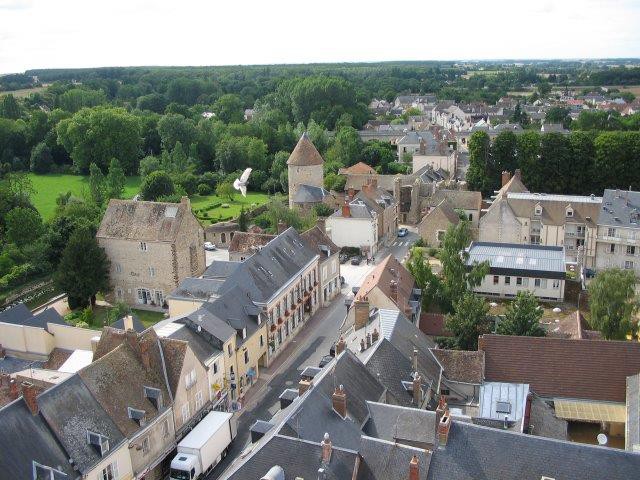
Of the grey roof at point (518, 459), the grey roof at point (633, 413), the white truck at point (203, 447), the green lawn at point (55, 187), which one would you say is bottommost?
the white truck at point (203, 447)

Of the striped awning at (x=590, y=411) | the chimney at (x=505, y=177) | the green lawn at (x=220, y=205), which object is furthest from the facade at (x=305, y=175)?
the striped awning at (x=590, y=411)

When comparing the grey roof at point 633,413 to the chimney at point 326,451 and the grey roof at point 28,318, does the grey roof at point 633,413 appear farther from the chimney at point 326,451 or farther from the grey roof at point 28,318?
the grey roof at point 28,318

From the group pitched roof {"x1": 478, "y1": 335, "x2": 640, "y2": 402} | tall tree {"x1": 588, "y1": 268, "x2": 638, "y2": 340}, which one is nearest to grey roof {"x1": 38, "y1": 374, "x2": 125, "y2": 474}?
pitched roof {"x1": 478, "y1": 335, "x2": 640, "y2": 402}

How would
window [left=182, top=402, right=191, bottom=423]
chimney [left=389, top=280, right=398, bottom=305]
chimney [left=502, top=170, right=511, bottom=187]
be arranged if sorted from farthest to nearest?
chimney [left=502, top=170, right=511, bottom=187] < chimney [left=389, top=280, right=398, bottom=305] < window [left=182, top=402, right=191, bottom=423]

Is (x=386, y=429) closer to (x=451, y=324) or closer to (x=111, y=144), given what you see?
(x=451, y=324)

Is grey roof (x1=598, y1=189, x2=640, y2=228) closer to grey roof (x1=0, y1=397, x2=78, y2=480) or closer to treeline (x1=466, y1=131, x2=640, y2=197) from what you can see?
treeline (x1=466, y1=131, x2=640, y2=197)

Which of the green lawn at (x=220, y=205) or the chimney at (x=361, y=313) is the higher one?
the chimney at (x=361, y=313)

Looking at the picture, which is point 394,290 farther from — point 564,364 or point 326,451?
point 326,451
